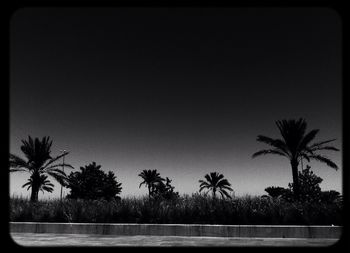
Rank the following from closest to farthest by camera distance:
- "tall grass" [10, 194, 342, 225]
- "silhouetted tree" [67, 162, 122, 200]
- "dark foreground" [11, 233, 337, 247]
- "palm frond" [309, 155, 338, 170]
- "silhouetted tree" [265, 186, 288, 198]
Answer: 1. "dark foreground" [11, 233, 337, 247]
2. "tall grass" [10, 194, 342, 225]
3. "palm frond" [309, 155, 338, 170]
4. "silhouetted tree" [265, 186, 288, 198]
5. "silhouetted tree" [67, 162, 122, 200]

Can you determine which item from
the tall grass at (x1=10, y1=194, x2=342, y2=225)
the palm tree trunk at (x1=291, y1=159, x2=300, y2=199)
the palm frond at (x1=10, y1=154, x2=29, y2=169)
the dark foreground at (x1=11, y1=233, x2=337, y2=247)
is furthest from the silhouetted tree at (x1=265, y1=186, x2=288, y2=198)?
the dark foreground at (x1=11, y1=233, x2=337, y2=247)

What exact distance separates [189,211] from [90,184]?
47514 millimetres

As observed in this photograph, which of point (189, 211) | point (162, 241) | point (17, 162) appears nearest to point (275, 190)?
point (17, 162)

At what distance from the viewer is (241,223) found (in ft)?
38.5

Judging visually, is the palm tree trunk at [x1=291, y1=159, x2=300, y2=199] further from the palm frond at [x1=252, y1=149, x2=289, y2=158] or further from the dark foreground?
the dark foreground

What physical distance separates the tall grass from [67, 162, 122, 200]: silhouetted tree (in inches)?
1713

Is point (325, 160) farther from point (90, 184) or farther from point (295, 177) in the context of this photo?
point (90, 184)

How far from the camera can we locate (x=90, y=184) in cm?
5803

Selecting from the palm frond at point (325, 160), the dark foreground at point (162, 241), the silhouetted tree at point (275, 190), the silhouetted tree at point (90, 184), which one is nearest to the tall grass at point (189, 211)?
the dark foreground at point (162, 241)

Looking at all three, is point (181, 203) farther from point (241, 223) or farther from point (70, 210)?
point (70, 210)

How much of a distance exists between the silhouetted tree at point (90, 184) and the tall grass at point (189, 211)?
4351 cm

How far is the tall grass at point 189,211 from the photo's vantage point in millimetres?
11539

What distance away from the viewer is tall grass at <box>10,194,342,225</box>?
11539 mm

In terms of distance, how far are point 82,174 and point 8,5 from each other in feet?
186
